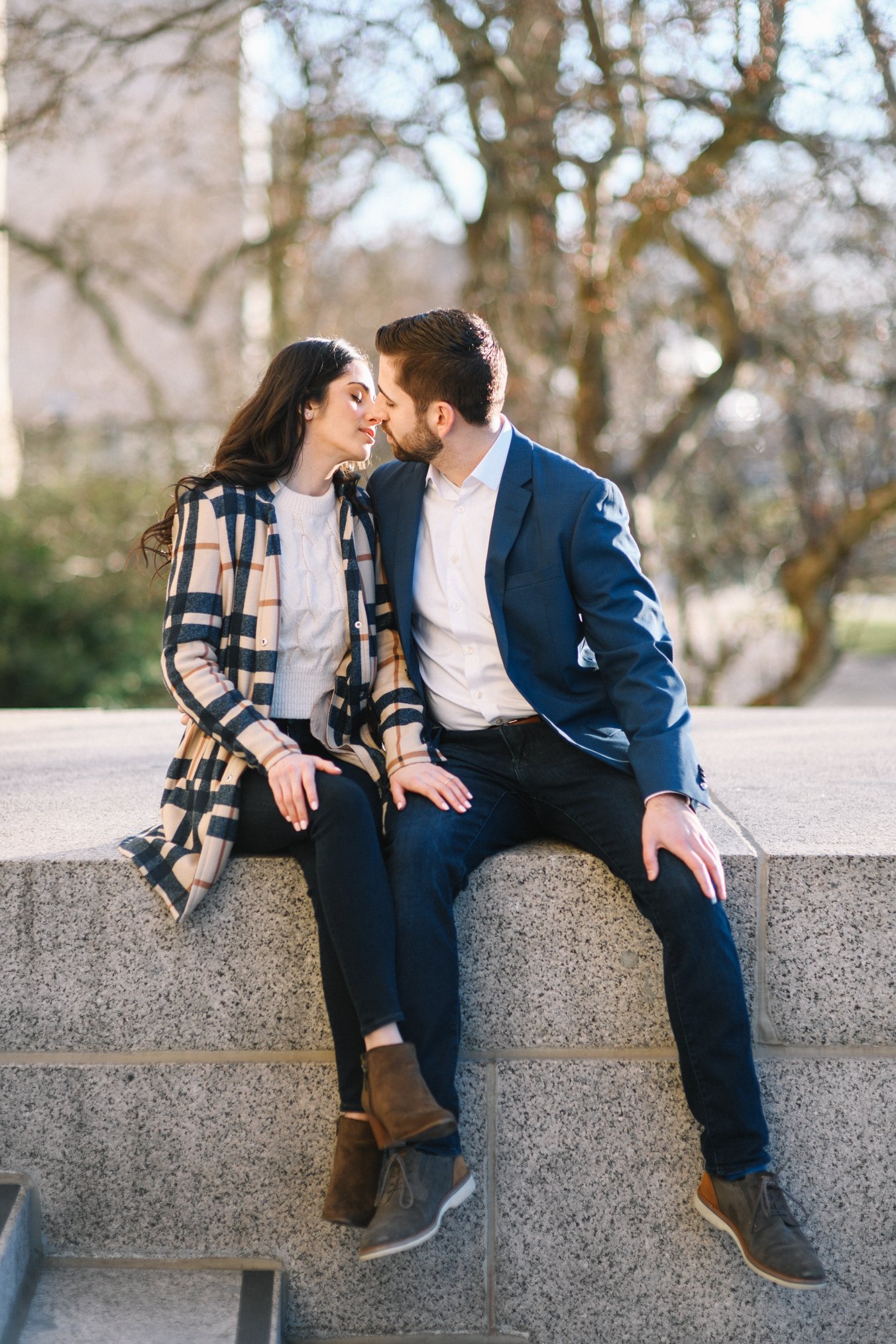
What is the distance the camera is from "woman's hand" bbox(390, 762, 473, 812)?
252cm

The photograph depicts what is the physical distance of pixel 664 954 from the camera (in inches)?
93.0

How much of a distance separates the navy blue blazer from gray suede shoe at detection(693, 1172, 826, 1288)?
788 mm

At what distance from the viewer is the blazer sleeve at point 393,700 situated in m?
2.65

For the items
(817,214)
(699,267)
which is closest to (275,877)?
(699,267)

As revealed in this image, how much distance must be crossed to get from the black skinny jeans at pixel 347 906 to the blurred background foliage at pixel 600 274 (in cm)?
433

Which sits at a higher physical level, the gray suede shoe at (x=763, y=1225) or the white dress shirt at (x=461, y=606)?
the white dress shirt at (x=461, y=606)

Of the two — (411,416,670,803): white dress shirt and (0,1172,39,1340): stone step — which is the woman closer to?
(411,416,670,803): white dress shirt

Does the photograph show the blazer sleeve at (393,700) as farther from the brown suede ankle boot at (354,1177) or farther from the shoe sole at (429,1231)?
the shoe sole at (429,1231)

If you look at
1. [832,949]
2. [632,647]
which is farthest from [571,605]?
[832,949]

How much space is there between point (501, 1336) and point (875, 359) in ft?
21.3

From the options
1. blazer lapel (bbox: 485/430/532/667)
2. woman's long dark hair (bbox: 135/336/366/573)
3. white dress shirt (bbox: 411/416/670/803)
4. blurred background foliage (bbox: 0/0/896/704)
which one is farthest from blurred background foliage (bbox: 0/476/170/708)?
blazer lapel (bbox: 485/430/532/667)

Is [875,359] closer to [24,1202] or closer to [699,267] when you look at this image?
[699,267]

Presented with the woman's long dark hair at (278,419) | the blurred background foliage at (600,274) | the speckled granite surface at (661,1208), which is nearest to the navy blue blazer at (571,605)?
the woman's long dark hair at (278,419)

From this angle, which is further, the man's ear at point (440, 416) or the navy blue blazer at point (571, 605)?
the man's ear at point (440, 416)
